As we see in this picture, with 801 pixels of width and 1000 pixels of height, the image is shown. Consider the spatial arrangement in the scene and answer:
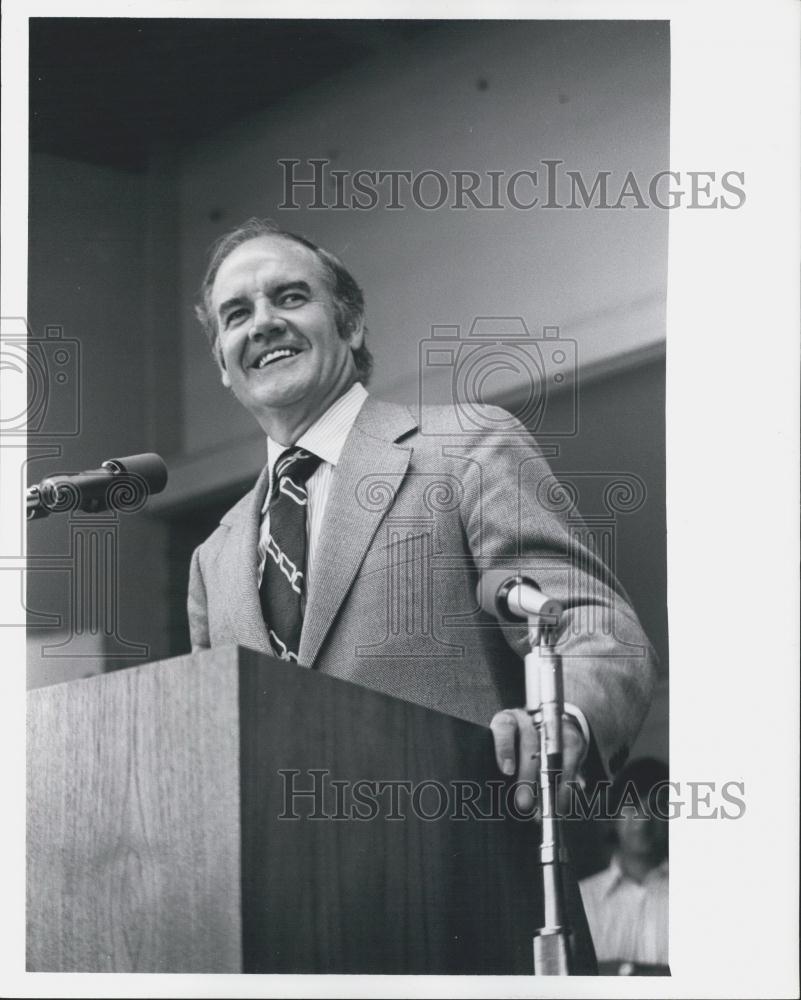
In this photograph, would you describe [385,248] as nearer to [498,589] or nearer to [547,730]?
[498,589]

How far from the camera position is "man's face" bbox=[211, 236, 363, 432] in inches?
127

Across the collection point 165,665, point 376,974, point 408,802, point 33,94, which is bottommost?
point 376,974

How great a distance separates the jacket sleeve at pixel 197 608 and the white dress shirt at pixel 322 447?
0.45 feet

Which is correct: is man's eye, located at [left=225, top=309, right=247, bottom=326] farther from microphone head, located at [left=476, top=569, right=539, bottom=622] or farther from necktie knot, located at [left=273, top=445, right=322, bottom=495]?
microphone head, located at [left=476, top=569, right=539, bottom=622]

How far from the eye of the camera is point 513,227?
326 centimetres

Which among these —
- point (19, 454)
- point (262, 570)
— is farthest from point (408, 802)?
point (19, 454)

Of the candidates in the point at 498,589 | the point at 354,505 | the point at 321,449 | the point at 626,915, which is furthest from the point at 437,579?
the point at 626,915

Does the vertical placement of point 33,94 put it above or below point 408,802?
above

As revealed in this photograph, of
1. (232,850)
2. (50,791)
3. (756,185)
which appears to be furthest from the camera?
(756,185)

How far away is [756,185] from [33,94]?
1591mm

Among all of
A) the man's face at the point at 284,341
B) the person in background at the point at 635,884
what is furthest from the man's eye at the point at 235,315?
the person in background at the point at 635,884

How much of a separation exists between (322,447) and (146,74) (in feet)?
3.08

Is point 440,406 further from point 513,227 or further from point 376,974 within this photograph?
point 376,974

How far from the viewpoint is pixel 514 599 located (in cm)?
309
